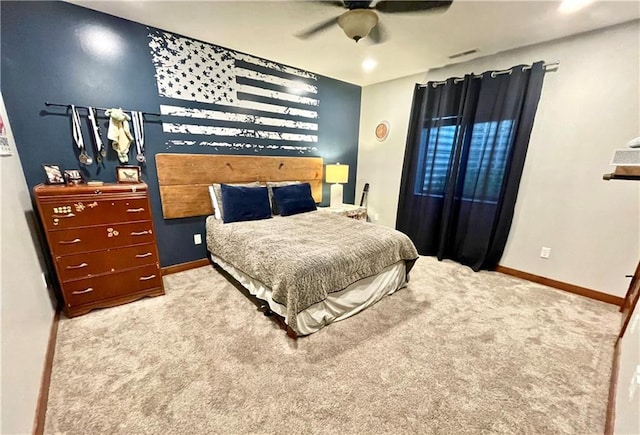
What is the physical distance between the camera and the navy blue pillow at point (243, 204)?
2807mm

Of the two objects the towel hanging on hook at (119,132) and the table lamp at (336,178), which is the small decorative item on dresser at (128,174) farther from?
the table lamp at (336,178)

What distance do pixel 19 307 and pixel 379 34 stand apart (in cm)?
335

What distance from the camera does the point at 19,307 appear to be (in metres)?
1.36

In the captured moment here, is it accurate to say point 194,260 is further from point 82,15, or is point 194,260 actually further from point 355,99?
point 355,99

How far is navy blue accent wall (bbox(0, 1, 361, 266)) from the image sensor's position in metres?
1.97

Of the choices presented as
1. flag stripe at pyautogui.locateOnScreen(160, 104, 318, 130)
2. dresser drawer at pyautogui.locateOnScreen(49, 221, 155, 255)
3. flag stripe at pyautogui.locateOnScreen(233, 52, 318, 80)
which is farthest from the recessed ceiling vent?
dresser drawer at pyautogui.locateOnScreen(49, 221, 155, 255)

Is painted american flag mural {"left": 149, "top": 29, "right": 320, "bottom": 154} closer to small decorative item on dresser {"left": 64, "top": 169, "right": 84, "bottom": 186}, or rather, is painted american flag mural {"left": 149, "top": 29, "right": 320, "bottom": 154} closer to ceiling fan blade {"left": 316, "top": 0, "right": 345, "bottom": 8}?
small decorative item on dresser {"left": 64, "top": 169, "right": 84, "bottom": 186}

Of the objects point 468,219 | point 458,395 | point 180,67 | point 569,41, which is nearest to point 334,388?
point 458,395

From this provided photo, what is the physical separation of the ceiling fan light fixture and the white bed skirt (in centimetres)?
201

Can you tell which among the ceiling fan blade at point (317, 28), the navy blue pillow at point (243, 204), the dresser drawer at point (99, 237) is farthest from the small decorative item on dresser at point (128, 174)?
the ceiling fan blade at point (317, 28)

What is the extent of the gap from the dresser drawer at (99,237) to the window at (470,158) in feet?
11.2

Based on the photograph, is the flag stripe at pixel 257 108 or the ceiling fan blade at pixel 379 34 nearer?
the ceiling fan blade at pixel 379 34

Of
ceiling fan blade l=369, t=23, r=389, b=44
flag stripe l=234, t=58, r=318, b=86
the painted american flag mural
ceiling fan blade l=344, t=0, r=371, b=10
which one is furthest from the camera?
flag stripe l=234, t=58, r=318, b=86

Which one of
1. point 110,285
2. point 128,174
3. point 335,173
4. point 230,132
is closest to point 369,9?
point 230,132
